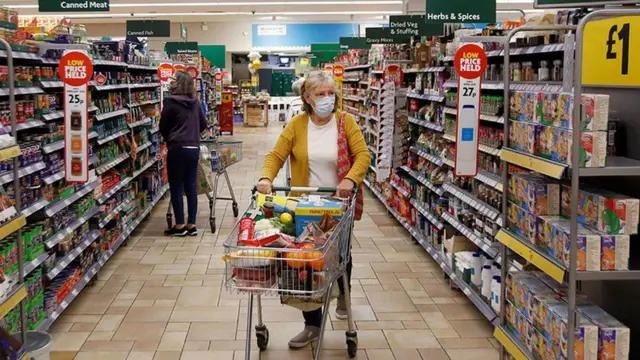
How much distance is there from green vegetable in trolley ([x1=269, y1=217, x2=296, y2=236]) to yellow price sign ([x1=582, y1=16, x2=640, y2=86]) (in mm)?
1732

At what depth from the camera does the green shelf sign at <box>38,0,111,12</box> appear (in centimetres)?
641

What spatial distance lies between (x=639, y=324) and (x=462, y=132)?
7.19ft

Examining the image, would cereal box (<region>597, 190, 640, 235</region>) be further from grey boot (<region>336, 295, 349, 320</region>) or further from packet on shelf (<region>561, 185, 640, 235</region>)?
grey boot (<region>336, 295, 349, 320</region>)

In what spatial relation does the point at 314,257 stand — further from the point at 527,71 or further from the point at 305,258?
the point at 527,71

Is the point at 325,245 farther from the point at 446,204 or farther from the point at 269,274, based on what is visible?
the point at 446,204

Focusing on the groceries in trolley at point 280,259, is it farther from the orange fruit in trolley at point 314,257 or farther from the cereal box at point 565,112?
the cereal box at point 565,112

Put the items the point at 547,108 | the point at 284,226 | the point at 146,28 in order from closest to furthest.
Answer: the point at 547,108
the point at 284,226
the point at 146,28

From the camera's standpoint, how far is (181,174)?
7.65 m

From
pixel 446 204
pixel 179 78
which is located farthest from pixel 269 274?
pixel 179 78

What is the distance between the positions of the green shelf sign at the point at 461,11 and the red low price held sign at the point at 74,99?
3.10 metres

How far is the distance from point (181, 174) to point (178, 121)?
1.97ft

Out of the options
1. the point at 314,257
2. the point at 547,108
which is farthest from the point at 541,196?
the point at 314,257

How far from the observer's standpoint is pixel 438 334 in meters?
4.88

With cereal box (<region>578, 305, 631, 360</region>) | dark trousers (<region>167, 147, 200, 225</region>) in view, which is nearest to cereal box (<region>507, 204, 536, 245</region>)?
cereal box (<region>578, 305, 631, 360</region>)
